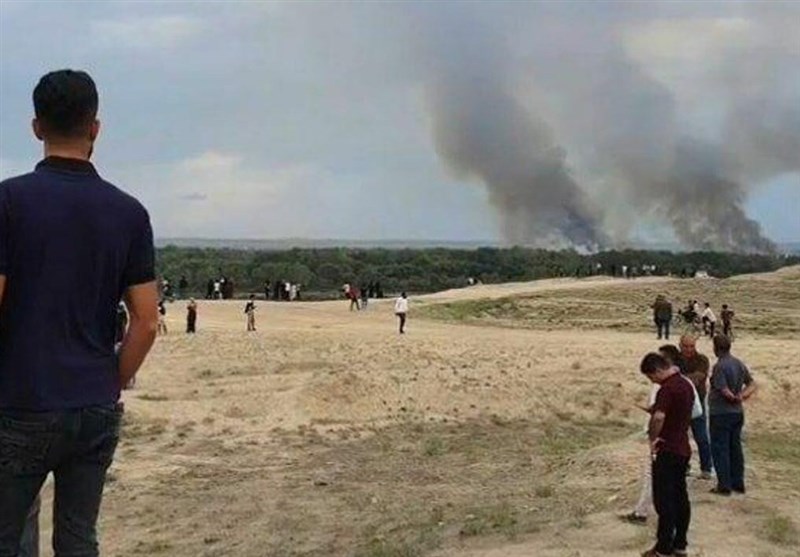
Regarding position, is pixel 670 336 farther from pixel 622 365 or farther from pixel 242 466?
pixel 242 466

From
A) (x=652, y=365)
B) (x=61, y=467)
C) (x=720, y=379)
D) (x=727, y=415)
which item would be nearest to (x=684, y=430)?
(x=652, y=365)

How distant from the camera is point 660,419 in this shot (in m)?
8.95

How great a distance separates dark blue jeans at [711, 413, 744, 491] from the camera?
11547 millimetres

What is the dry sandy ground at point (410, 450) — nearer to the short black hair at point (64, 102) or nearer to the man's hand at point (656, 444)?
the man's hand at point (656, 444)

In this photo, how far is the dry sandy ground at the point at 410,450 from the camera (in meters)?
11.0

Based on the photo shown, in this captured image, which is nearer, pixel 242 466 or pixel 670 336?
pixel 242 466

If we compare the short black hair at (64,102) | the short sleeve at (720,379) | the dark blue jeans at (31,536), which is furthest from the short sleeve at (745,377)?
the short black hair at (64,102)

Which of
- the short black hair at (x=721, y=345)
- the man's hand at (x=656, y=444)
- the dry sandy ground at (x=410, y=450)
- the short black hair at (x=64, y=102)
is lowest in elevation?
the dry sandy ground at (x=410, y=450)

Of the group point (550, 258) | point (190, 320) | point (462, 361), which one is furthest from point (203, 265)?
point (462, 361)

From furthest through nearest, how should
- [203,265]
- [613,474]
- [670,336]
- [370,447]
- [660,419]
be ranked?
[203,265], [670,336], [370,447], [613,474], [660,419]

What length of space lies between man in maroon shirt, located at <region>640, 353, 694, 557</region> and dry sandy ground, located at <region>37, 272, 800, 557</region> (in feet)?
1.66

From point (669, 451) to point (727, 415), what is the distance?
116 inches

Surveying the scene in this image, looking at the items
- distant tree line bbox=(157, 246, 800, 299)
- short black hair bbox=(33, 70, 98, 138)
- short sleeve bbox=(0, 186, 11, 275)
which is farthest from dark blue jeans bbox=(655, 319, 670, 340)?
distant tree line bbox=(157, 246, 800, 299)

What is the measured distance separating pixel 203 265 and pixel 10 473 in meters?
124
